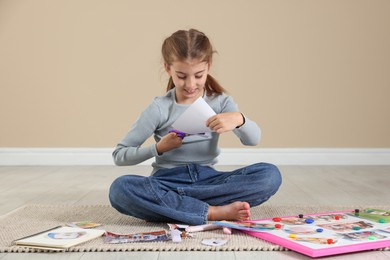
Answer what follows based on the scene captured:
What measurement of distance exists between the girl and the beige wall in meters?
1.65

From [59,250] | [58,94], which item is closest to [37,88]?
[58,94]

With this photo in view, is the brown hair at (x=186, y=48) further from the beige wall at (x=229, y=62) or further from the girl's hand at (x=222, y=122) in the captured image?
the beige wall at (x=229, y=62)

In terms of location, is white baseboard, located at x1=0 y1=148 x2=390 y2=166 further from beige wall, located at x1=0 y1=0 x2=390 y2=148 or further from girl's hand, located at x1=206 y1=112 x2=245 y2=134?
girl's hand, located at x1=206 y1=112 x2=245 y2=134

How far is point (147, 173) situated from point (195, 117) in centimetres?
148

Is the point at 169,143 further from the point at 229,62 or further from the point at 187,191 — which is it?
the point at 229,62

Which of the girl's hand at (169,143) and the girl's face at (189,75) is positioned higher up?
the girl's face at (189,75)

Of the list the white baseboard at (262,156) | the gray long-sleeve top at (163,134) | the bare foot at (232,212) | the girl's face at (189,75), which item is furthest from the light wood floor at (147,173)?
the girl's face at (189,75)

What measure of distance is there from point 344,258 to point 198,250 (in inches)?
13.0

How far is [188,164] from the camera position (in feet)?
5.99

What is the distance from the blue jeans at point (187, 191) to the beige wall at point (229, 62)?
1774mm

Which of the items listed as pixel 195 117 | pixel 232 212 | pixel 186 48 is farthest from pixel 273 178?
pixel 186 48

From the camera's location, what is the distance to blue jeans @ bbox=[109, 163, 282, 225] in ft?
5.43

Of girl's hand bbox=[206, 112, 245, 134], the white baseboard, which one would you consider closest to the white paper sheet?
girl's hand bbox=[206, 112, 245, 134]

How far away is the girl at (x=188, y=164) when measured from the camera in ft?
5.43
